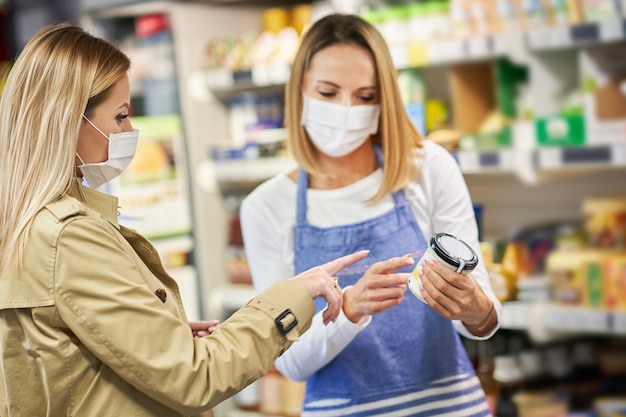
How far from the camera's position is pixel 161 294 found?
158 centimetres

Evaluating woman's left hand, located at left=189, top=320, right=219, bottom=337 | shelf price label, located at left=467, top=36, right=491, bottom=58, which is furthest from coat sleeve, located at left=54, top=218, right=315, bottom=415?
shelf price label, located at left=467, top=36, right=491, bottom=58

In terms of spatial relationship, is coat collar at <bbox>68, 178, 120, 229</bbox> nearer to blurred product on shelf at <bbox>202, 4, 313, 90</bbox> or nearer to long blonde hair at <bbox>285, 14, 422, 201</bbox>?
long blonde hair at <bbox>285, 14, 422, 201</bbox>

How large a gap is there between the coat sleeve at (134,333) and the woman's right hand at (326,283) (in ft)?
0.53

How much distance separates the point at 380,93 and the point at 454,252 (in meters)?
0.50

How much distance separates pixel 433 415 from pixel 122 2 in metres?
3.00

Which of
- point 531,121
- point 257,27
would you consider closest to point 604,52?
point 531,121

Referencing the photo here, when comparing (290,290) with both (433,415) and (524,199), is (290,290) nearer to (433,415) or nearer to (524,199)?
(433,415)

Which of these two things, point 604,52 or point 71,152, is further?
point 604,52

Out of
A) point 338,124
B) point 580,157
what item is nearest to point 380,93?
point 338,124

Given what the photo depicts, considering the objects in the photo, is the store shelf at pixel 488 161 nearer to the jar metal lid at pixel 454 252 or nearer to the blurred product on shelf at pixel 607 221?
the blurred product on shelf at pixel 607 221

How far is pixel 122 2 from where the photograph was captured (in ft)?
14.4

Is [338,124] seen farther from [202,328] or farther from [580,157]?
[580,157]

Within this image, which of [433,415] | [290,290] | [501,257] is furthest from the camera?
[501,257]

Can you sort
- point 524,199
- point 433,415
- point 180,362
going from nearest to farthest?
point 180,362
point 433,415
point 524,199
